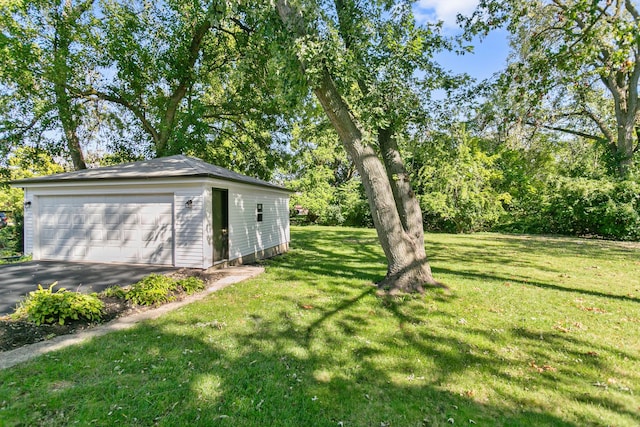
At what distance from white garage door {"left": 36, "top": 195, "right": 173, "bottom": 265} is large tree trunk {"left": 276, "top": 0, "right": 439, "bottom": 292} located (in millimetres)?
5104

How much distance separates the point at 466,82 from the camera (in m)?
6.36

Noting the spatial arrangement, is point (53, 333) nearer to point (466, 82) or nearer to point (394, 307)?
point (394, 307)

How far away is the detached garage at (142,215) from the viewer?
7.98m

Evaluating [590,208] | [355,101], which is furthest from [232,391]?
[590,208]

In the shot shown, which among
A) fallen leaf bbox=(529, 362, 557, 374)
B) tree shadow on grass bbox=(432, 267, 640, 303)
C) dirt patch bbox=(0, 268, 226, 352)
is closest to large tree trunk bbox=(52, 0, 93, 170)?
dirt patch bbox=(0, 268, 226, 352)

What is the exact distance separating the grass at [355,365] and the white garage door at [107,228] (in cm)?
337

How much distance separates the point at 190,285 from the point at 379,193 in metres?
3.95

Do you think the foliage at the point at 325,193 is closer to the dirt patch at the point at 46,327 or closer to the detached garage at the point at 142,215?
the detached garage at the point at 142,215

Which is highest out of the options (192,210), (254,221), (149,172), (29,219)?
(149,172)

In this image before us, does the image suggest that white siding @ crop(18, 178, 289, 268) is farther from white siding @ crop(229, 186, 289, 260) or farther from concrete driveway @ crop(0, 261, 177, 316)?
concrete driveway @ crop(0, 261, 177, 316)

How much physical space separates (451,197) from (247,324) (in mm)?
16087

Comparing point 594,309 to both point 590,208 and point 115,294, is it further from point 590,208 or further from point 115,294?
point 590,208

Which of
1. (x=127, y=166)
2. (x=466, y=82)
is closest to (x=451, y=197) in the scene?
(x=466, y=82)

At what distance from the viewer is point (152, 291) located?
17.9 feet
